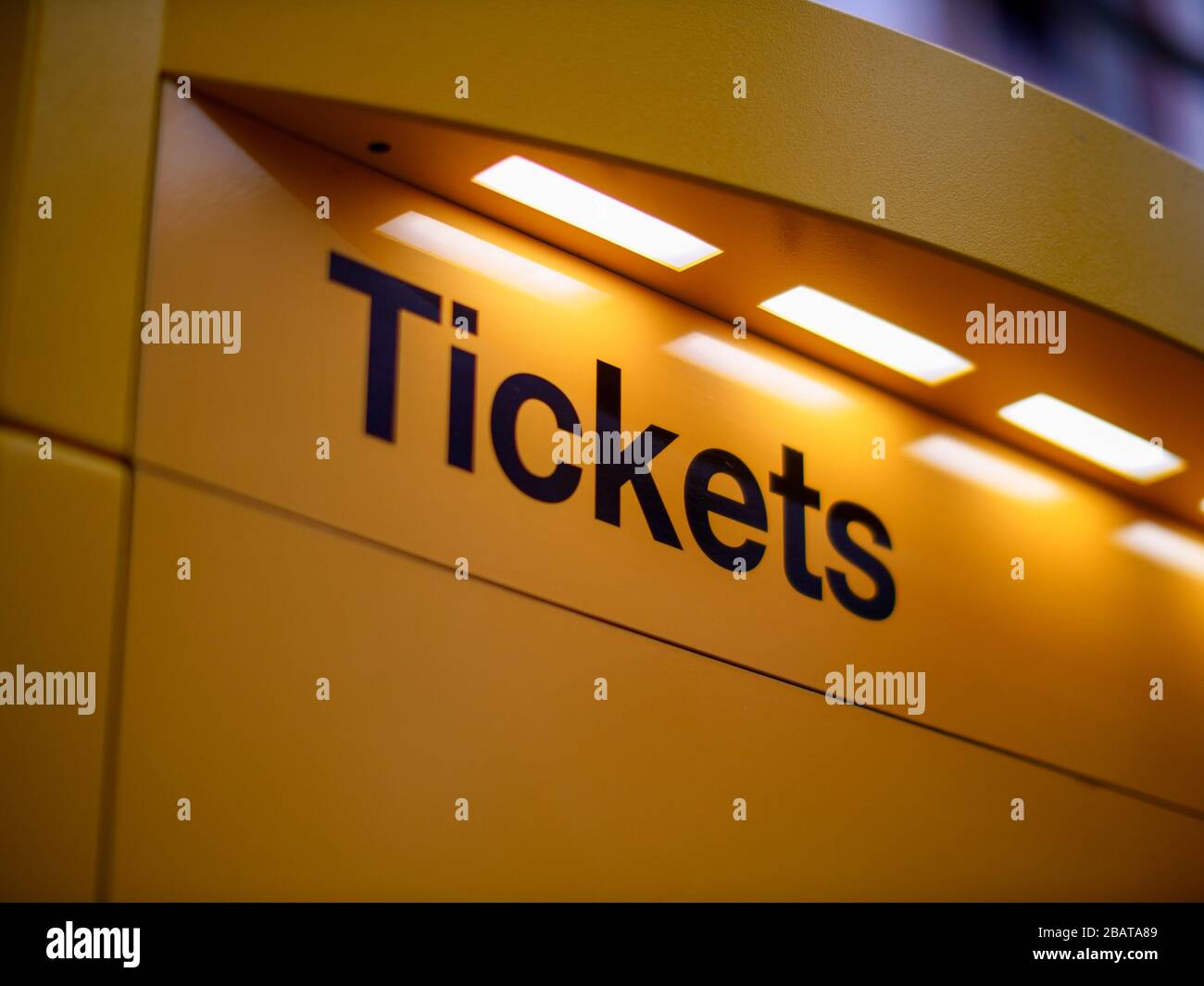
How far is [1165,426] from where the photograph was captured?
6.66m

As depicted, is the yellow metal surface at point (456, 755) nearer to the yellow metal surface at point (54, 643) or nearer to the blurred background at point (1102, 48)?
the yellow metal surface at point (54, 643)

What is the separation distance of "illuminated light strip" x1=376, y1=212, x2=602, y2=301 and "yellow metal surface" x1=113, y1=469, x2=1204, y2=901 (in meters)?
1.16

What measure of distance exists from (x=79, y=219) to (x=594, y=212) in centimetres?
188

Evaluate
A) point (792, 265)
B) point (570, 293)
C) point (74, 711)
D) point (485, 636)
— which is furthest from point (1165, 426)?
point (74, 711)

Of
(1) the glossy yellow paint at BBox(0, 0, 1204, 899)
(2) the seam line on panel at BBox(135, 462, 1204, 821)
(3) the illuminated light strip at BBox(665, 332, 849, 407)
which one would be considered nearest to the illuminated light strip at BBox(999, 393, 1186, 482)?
(1) the glossy yellow paint at BBox(0, 0, 1204, 899)

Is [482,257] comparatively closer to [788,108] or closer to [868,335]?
[788,108]

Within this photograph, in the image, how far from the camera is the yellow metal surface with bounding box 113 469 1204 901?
4160 millimetres

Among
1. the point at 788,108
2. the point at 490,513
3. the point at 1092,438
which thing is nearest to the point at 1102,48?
the point at 1092,438

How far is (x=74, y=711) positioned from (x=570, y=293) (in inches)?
98.3

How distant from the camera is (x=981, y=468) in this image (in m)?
6.84

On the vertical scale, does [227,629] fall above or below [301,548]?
below

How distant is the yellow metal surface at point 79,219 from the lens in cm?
402

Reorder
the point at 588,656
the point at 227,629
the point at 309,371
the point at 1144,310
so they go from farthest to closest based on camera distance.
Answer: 1. the point at 1144,310
2. the point at 588,656
3. the point at 309,371
4. the point at 227,629
